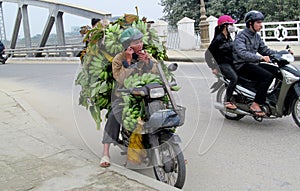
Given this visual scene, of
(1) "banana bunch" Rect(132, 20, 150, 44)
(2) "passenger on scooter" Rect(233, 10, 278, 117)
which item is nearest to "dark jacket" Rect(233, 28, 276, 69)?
(2) "passenger on scooter" Rect(233, 10, 278, 117)

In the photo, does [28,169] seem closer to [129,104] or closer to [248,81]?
[129,104]

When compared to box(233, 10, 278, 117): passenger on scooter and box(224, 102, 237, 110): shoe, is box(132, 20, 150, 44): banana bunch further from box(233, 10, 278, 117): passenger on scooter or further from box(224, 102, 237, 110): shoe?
box(224, 102, 237, 110): shoe

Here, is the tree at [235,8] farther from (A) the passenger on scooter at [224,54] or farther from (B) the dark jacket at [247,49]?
(B) the dark jacket at [247,49]

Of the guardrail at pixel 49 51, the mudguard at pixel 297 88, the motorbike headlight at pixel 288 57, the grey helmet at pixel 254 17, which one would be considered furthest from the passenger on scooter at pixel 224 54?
the guardrail at pixel 49 51

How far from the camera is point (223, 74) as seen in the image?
5.79m

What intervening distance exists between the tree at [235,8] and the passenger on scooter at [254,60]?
15.9m

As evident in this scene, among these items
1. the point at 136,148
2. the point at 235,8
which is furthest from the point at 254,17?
the point at 235,8

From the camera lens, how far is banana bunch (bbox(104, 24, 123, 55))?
13.1 ft

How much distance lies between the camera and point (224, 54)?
5.73m

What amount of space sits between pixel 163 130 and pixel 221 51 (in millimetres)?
2507

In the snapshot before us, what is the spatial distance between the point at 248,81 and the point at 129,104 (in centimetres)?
246

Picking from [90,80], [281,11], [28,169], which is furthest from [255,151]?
[281,11]

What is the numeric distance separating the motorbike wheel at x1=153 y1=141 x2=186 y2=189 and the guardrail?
1689 centimetres

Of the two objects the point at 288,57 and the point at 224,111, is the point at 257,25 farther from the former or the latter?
the point at 224,111
